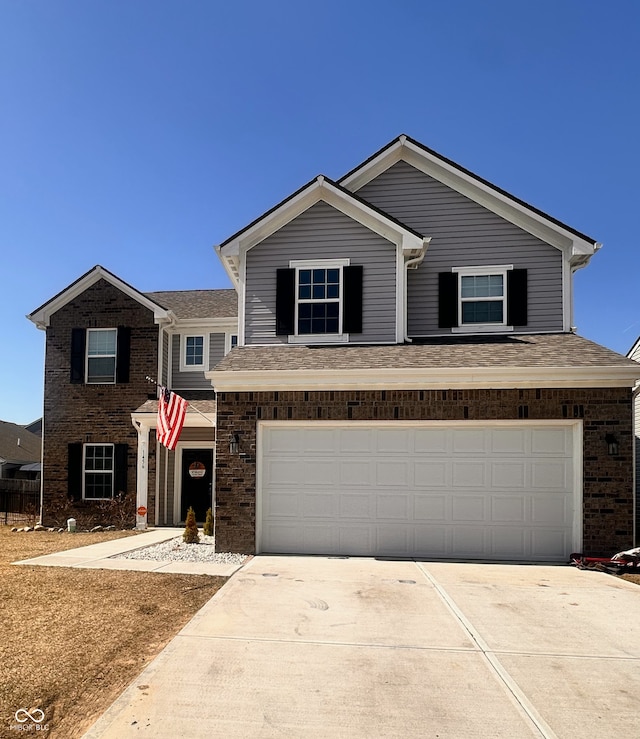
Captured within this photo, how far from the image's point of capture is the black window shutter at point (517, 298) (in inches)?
447

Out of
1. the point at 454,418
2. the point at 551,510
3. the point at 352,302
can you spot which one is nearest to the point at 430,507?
the point at 454,418

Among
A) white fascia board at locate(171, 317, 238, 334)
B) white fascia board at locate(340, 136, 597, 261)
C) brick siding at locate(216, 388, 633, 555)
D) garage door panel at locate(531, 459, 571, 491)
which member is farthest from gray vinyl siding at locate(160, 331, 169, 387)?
garage door panel at locate(531, 459, 571, 491)

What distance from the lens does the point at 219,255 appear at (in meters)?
11.4

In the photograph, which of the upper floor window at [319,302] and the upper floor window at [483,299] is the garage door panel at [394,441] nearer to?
the upper floor window at [319,302]

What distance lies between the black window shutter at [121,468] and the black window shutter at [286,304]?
655 centimetres

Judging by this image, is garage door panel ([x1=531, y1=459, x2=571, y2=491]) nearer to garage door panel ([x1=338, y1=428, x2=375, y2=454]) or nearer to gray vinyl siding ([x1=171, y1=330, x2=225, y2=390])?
garage door panel ([x1=338, y1=428, x2=375, y2=454])

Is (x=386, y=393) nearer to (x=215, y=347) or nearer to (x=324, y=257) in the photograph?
(x=324, y=257)

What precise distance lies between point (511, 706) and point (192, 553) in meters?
6.73

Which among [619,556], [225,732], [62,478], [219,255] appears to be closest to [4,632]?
[225,732]

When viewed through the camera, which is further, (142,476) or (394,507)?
(142,476)

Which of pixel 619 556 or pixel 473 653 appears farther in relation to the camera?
pixel 619 556

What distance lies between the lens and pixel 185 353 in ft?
51.9

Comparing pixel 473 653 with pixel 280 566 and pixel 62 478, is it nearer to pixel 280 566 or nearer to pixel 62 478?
pixel 280 566

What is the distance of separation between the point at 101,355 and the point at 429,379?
10343 mm
